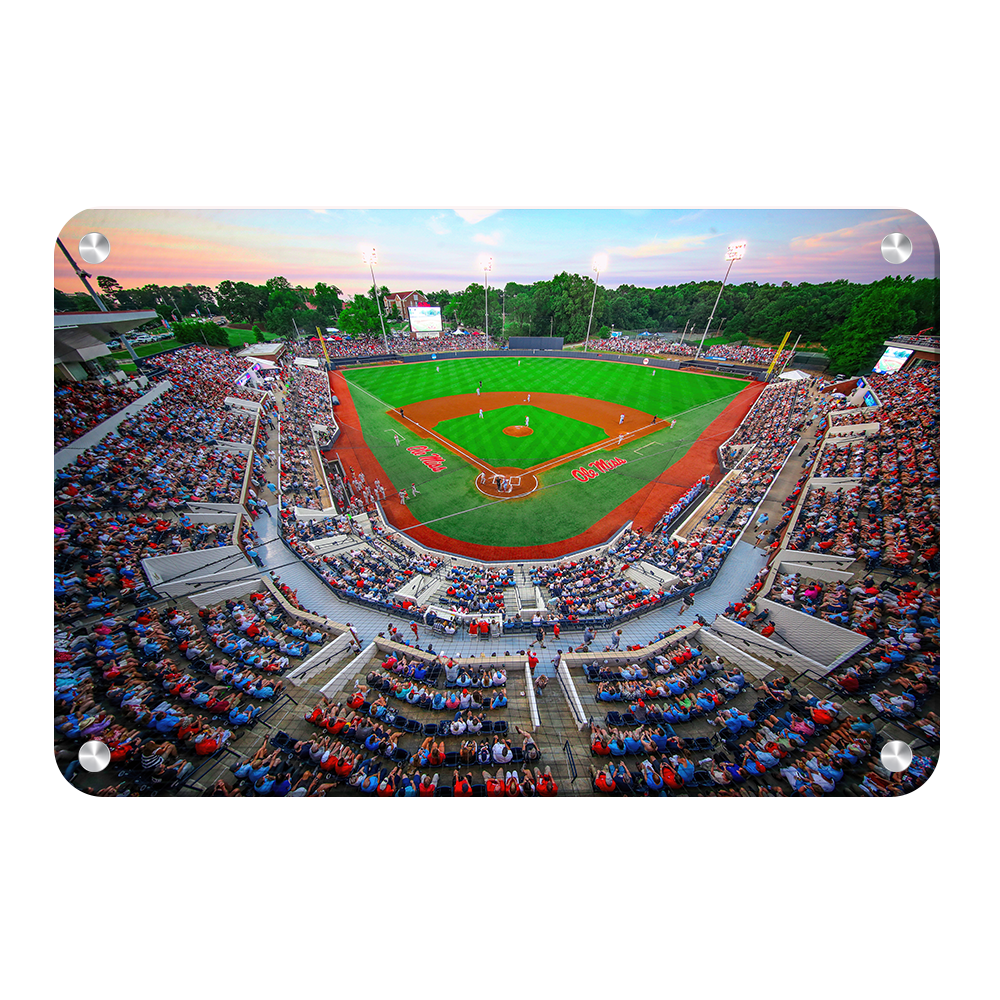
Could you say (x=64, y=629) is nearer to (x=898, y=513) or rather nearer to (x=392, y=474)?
(x=392, y=474)

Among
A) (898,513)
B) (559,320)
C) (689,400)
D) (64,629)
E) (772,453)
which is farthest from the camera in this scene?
(559,320)

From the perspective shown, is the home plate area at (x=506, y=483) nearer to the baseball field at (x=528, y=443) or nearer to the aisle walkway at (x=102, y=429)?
the baseball field at (x=528, y=443)

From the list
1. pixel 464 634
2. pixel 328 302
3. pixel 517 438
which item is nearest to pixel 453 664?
pixel 464 634

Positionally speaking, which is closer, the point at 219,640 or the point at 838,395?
the point at 219,640

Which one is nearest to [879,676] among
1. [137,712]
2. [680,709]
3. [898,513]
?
[680,709]

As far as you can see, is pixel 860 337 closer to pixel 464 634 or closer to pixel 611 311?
pixel 611 311

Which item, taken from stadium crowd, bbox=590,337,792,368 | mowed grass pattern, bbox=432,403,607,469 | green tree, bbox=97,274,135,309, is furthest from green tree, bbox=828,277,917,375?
green tree, bbox=97,274,135,309
